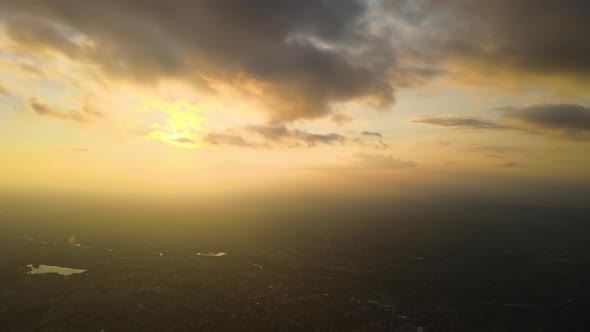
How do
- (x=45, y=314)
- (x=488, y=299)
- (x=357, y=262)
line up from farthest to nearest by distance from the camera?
1. (x=357, y=262)
2. (x=488, y=299)
3. (x=45, y=314)

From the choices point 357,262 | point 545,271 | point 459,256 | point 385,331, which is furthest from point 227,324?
point 545,271

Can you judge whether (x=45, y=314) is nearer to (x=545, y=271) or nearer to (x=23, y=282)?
(x=23, y=282)

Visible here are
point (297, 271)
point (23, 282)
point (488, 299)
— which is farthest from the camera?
point (297, 271)

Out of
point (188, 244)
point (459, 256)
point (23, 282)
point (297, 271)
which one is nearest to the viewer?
point (23, 282)

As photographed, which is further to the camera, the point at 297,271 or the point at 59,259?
the point at 59,259

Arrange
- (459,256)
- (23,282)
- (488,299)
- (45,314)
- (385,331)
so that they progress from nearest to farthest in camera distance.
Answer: (385,331) → (45,314) → (488,299) → (23,282) → (459,256)

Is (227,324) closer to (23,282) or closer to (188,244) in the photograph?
(23,282)

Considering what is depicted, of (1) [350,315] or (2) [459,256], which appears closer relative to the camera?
(1) [350,315]

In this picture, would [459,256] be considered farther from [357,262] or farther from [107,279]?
[107,279]

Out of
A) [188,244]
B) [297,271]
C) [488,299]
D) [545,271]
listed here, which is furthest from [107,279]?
[545,271]
